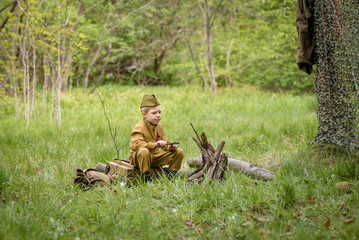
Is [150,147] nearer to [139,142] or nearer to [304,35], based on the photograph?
[139,142]

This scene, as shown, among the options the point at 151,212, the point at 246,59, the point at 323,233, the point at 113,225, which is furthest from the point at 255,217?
the point at 246,59

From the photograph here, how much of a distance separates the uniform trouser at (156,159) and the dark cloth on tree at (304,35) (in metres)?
2.27

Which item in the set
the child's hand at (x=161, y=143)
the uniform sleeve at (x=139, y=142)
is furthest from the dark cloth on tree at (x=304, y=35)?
the uniform sleeve at (x=139, y=142)

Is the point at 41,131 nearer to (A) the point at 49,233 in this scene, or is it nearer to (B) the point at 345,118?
(A) the point at 49,233

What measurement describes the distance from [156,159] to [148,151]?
306mm

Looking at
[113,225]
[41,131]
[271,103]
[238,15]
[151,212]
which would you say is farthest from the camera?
[238,15]

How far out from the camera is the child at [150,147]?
4430 mm

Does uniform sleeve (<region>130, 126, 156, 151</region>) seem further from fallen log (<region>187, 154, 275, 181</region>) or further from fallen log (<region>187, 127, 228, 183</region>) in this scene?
fallen log (<region>187, 154, 275, 181</region>)

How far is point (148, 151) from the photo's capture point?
4395 mm

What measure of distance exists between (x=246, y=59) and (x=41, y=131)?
1314cm

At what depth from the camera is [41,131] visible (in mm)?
7715

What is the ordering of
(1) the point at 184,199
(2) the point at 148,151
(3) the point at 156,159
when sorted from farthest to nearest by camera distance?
(3) the point at 156,159, (2) the point at 148,151, (1) the point at 184,199

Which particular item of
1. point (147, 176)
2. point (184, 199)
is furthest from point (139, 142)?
point (184, 199)

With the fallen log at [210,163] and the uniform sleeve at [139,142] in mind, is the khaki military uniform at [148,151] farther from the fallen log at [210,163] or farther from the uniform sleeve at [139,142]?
the fallen log at [210,163]
